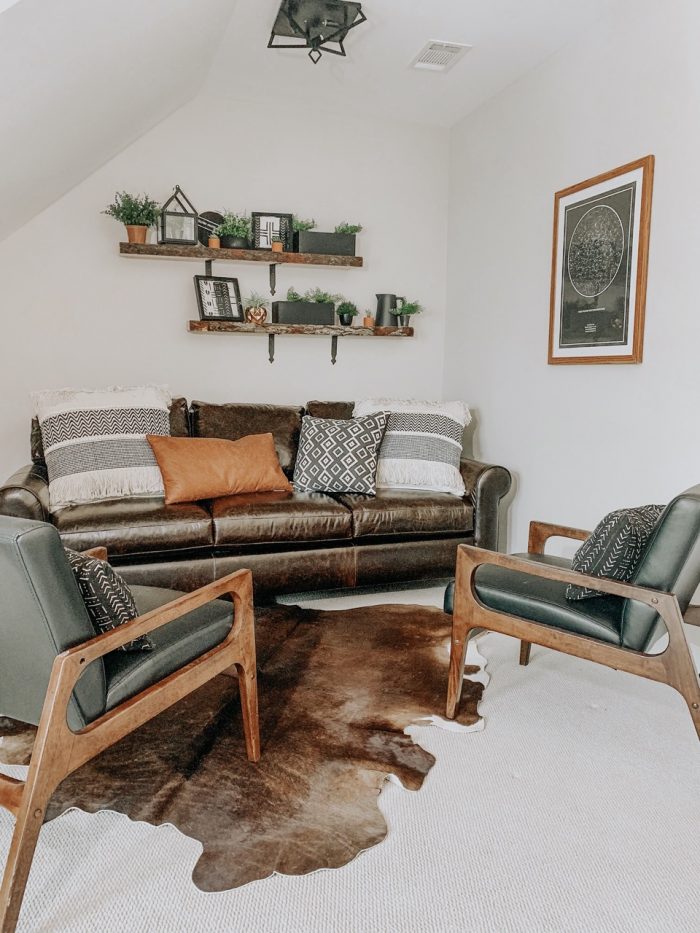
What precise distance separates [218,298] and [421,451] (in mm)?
1545

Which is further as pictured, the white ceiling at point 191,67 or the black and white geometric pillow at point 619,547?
the white ceiling at point 191,67

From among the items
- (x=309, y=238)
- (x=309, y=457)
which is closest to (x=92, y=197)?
(x=309, y=238)

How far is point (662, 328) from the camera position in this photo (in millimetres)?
2736

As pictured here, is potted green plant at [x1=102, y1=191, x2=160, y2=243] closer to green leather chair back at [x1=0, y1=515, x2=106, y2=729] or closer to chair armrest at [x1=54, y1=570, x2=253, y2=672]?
chair armrest at [x1=54, y1=570, x2=253, y2=672]

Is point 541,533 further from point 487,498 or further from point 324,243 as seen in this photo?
point 324,243

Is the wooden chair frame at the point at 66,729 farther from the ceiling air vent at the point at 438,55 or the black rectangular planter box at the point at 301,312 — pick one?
the ceiling air vent at the point at 438,55

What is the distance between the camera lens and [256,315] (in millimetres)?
4039

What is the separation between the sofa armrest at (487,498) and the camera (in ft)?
11.1

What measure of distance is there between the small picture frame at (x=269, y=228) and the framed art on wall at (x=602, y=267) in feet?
5.23

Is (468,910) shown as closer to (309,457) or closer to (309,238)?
(309,457)

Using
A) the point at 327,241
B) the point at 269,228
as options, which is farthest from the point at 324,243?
the point at 269,228

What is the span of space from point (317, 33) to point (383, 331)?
5.49 feet

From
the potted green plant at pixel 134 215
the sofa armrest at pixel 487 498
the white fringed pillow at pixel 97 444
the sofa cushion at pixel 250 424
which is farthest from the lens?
the potted green plant at pixel 134 215

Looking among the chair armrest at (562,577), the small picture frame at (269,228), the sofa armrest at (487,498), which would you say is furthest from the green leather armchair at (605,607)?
the small picture frame at (269,228)
